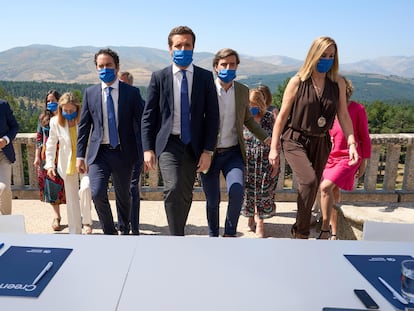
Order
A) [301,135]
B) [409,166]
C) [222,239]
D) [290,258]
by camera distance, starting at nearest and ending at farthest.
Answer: [290,258]
[222,239]
[301,135]
[409,166]

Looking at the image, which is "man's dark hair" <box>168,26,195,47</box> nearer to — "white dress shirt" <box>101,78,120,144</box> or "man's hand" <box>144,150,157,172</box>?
"white dress shirt" <box>101,78,120,144</box>

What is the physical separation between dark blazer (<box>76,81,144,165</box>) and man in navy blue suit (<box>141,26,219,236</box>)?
42 cm

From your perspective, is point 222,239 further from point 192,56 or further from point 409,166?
point 409,166

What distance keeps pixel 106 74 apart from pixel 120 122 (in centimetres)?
45

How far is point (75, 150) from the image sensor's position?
407 cm

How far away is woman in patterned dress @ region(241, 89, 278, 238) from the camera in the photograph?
4.34 meters

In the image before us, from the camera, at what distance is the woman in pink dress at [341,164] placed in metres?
3.83

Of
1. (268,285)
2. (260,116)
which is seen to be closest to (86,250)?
(268,285)

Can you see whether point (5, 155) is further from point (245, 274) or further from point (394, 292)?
point (394, 292)

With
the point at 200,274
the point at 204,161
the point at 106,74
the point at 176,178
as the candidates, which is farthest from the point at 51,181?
the point at 200,274

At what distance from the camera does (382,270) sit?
1.57 meters

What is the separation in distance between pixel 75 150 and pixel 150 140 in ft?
3.71

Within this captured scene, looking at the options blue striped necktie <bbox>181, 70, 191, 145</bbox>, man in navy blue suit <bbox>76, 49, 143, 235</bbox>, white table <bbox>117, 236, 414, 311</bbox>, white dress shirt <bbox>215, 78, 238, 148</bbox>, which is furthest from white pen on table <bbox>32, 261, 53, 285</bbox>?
white dress shirt <bbox>215, 78, 238, 148</bbox>

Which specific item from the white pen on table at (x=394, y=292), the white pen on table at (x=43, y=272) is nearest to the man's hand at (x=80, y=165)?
the white pen on table at (x=43, y=272)
